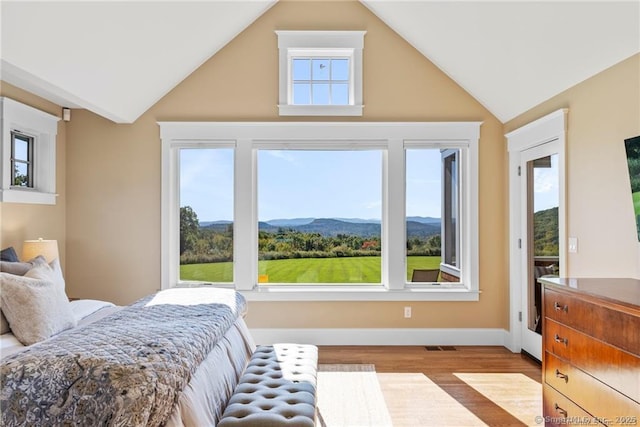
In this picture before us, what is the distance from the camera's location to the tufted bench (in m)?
1.86

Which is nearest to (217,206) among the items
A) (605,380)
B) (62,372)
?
(62,372)

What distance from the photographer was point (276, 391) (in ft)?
7.09

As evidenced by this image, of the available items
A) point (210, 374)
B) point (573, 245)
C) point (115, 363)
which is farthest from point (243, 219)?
point (573, 245)

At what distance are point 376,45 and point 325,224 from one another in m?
2.03

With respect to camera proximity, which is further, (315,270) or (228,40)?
(315,270)

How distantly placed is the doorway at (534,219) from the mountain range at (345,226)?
0.87 meters

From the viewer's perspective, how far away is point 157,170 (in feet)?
14.9

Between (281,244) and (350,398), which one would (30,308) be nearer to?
(350,398)

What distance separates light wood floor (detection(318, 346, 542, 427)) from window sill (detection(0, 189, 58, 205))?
3.18 m

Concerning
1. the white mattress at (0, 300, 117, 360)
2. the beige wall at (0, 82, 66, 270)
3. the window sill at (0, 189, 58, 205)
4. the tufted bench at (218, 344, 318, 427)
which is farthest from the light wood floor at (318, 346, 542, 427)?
the window sill at (0, 189, 58, 205)

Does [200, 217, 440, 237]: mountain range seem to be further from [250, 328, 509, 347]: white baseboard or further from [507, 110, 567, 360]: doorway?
[250, 328, 509, 347]: white baseboard

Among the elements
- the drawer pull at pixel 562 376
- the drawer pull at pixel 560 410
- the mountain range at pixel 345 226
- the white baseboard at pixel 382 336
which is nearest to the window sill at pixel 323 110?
the mountain range at pixel 345 226

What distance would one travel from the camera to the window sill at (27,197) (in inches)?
145

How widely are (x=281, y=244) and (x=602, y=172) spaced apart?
3.07 meters
